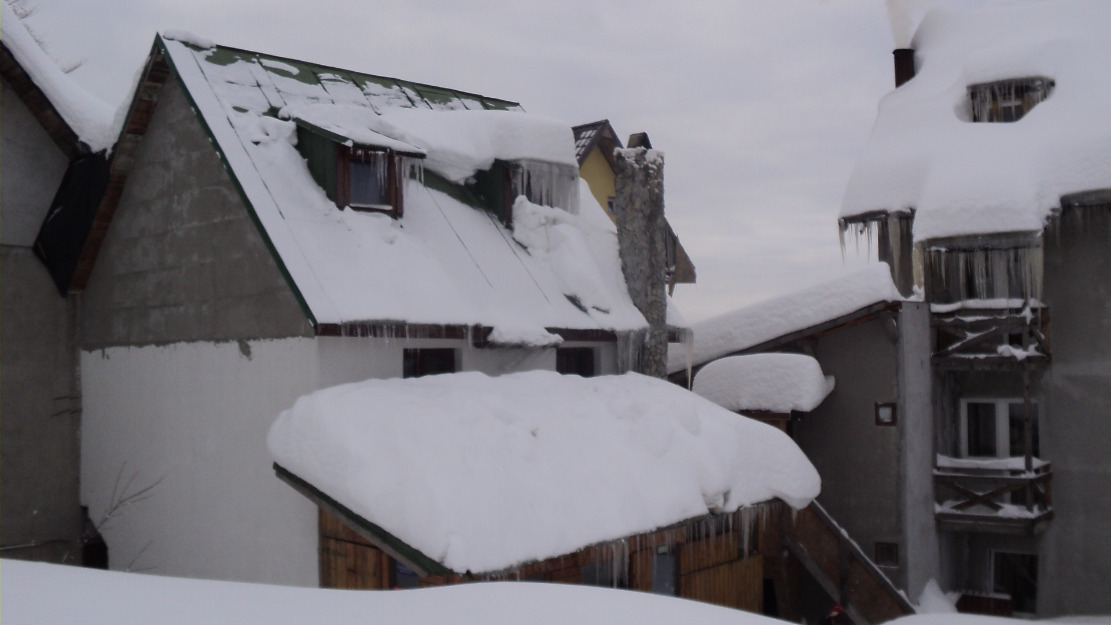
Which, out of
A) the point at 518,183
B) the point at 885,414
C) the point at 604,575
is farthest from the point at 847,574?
the point at 518,183

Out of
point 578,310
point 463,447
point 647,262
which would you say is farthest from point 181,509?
point 647,262

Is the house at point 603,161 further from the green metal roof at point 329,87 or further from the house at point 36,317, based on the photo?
the house at point 36,317

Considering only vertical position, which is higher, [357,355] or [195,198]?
[195,198]

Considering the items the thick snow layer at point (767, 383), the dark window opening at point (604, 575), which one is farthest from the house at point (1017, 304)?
the dark window opening at point (604, 575)

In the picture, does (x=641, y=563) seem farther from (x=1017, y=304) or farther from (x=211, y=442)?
(x=1017, y=304)

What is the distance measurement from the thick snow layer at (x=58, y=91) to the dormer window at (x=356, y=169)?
133 inches

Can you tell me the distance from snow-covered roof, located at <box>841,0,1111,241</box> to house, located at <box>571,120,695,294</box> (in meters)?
7.32

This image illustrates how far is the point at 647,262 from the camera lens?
50.3ft

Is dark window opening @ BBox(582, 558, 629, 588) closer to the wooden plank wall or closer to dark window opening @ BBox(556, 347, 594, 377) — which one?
the wooden plank wall

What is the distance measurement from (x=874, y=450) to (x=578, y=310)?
616 centimetres

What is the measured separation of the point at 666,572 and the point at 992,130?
11092 mm

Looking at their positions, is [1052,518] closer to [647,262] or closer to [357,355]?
[647,262]

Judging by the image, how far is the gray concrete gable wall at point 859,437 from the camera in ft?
54.0

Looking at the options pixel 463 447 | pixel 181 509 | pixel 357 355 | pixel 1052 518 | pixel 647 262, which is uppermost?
pixel 647 262
